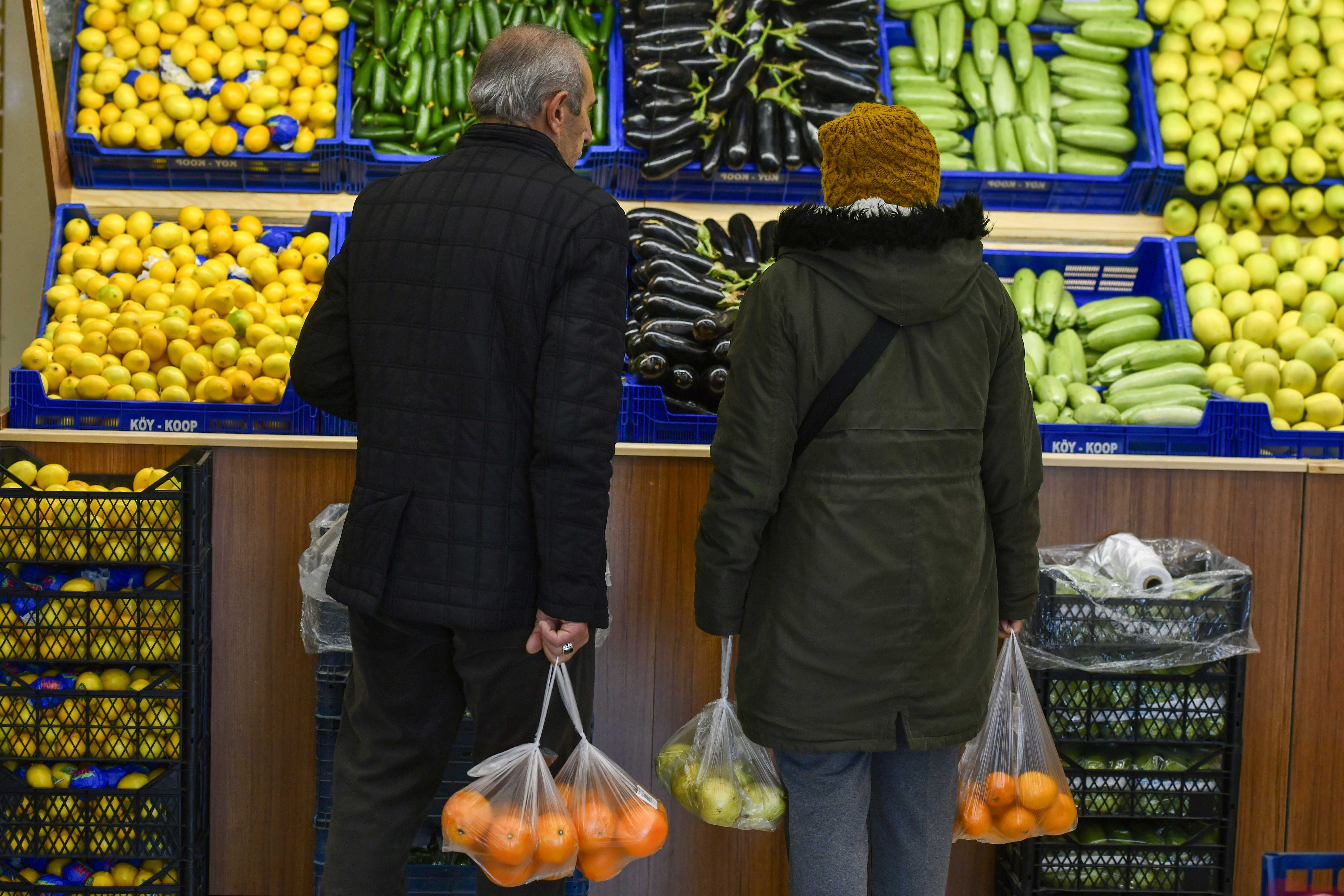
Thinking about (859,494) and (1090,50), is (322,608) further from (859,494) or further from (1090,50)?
(1090,50)

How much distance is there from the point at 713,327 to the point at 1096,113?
168 cm

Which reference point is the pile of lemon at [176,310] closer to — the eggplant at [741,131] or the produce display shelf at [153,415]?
the produce display shelf at [153,415]

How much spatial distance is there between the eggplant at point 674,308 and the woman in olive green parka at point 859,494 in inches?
39.7

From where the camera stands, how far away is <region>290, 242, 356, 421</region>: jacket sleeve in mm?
2043

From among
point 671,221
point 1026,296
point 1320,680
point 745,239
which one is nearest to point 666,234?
point 671,221

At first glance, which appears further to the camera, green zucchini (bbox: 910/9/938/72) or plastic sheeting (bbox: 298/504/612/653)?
green zucchini (bbox: 910/9/938/72)

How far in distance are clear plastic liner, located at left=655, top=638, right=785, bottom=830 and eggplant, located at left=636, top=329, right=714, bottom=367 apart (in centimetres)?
85

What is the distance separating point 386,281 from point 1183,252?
102 inches

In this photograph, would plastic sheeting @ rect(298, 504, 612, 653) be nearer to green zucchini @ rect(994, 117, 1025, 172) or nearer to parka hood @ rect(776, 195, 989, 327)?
parka hood @ rect(776, 195, 989, 327)

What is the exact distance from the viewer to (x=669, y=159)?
3447 millimetres

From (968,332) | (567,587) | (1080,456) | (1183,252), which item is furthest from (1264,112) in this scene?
(567,587)

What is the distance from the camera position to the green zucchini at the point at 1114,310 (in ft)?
11.2

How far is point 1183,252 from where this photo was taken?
11.6 ft

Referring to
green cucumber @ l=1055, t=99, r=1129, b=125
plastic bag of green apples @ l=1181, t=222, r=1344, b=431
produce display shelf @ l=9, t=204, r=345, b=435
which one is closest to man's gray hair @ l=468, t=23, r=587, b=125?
produce display shelf @ l=9, t=204, r=345, b=435
